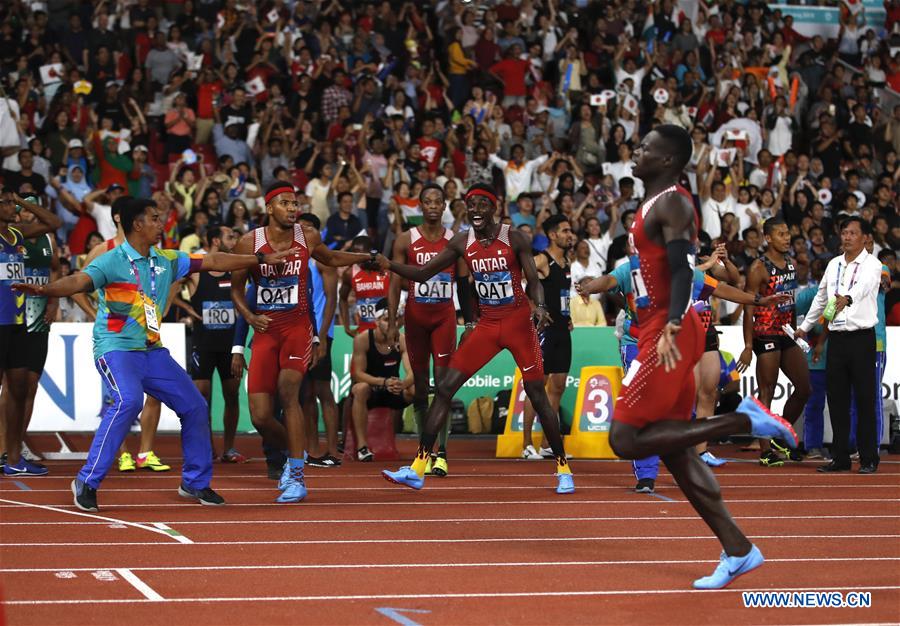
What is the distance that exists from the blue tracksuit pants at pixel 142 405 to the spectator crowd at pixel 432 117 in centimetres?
721

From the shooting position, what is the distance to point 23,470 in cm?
1217

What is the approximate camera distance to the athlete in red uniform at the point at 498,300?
11008mm

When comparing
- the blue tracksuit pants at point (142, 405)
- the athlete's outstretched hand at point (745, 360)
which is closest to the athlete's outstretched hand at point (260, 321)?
A: the blue tracksuit pants at point (142, 405)

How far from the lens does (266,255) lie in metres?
9.95

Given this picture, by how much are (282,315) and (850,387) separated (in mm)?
5793

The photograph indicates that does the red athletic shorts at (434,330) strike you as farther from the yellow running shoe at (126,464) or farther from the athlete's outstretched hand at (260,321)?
the yellow running shoe at (126,464)

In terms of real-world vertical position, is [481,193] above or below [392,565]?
above

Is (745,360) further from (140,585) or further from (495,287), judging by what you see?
(140,585)

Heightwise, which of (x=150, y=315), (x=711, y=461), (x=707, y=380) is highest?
(x=150, y=315)

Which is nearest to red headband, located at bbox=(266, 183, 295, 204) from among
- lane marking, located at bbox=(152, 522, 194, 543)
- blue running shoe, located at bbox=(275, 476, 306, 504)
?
blue running shoe, located at bbox=(275, 476, 306, 504)

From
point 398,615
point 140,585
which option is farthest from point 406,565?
point 140,585

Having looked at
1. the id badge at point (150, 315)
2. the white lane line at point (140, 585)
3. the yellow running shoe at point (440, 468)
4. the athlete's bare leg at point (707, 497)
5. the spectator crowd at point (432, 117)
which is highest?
the spectator crowd at point (432, 117)

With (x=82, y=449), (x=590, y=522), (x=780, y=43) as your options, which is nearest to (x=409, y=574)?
(x=590, y=522)

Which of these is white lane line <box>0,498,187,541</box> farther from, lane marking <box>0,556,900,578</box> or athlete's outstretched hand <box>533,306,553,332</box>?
athlete's outstretched hand <box>533,306,553,332</box>
